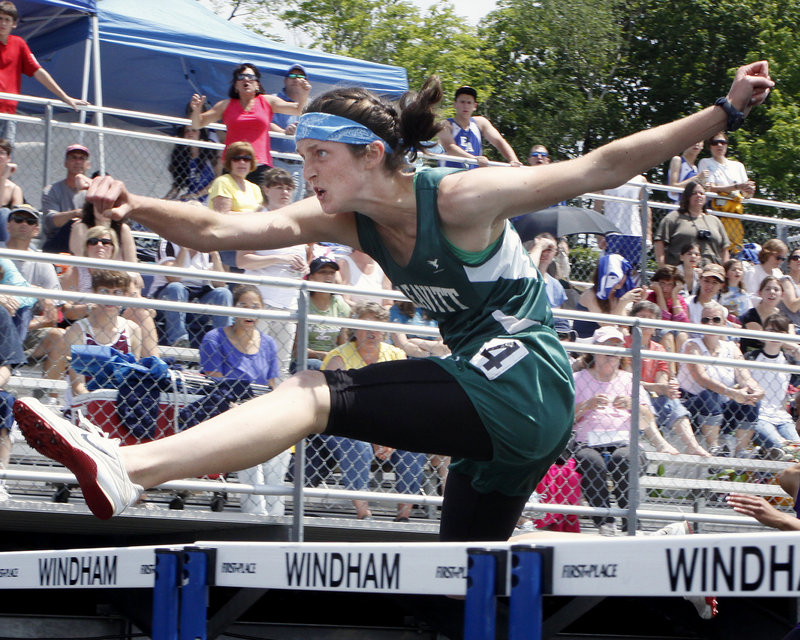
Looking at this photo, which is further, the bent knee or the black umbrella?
the black umbrella

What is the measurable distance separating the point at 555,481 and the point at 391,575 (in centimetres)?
378

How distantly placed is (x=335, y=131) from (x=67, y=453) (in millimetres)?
1146

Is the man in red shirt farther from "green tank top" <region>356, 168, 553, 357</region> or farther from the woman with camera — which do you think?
"green tank top" <region>356, 168, 553, 357</region>

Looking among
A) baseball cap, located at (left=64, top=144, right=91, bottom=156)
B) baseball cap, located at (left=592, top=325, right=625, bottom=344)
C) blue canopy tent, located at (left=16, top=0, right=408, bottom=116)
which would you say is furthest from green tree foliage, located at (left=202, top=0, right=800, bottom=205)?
baseball cap, located at (left=592, top=325, right=625, bottom=344)

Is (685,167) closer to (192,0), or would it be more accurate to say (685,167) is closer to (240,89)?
(240,89)

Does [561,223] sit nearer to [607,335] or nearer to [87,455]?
[607,335]

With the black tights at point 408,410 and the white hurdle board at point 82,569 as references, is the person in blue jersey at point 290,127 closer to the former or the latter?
the white hurdle board at point 82,569

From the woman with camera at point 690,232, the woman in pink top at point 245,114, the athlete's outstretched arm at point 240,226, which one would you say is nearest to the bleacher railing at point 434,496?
the athlete's outstretched arm at point 240,226

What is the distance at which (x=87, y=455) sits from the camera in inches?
111

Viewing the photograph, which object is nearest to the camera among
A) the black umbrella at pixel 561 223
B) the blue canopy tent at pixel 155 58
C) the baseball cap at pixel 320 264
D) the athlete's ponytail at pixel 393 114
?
the athlete's ponytail at pixel 393 114

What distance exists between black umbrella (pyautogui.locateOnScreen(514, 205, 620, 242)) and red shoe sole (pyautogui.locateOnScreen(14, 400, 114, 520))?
7.55 metres

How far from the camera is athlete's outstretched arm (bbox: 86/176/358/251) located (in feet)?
11.2

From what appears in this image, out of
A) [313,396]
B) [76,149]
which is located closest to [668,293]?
[76,149]

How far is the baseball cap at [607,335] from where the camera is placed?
6.62 meters
